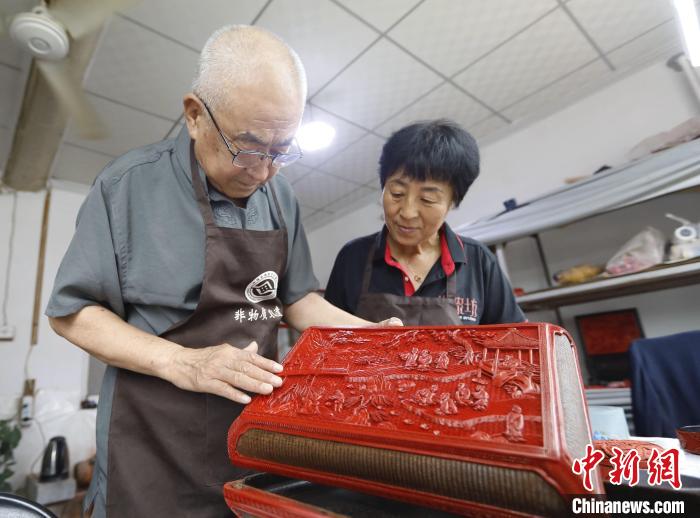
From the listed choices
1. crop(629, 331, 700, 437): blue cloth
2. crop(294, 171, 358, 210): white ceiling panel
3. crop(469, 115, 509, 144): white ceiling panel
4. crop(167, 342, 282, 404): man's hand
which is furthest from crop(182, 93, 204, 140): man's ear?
crop(294, 171, 358, 210): white ceiling panel

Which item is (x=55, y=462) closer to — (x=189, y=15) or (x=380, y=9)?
(x=189, y=15)

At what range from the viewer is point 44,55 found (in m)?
2.28

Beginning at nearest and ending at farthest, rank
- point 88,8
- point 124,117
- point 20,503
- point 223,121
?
point 20,503 < point 223,121 < point 88,8 < point 124,117

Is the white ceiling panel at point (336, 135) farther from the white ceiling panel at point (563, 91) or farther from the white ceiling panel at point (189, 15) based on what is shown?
the white ceiling panel at point (563, 91)

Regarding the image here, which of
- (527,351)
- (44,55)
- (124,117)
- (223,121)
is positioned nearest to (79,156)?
(124,117)

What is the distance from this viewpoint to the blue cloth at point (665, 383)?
1.57m

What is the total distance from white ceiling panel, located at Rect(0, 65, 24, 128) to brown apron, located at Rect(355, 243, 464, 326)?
3.11 m

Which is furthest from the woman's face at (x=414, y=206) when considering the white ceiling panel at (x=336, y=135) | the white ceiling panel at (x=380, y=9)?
the white ceiling panel at (x=336, y=135)

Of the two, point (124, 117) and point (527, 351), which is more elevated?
point (124, 117)

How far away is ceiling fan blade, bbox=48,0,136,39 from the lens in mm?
2041

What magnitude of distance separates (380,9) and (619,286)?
2.33m

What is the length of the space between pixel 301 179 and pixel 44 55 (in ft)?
8.51

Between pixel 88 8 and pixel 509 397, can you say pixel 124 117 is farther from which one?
pixel 509 397

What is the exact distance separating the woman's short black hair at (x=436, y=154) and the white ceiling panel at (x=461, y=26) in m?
1.44
